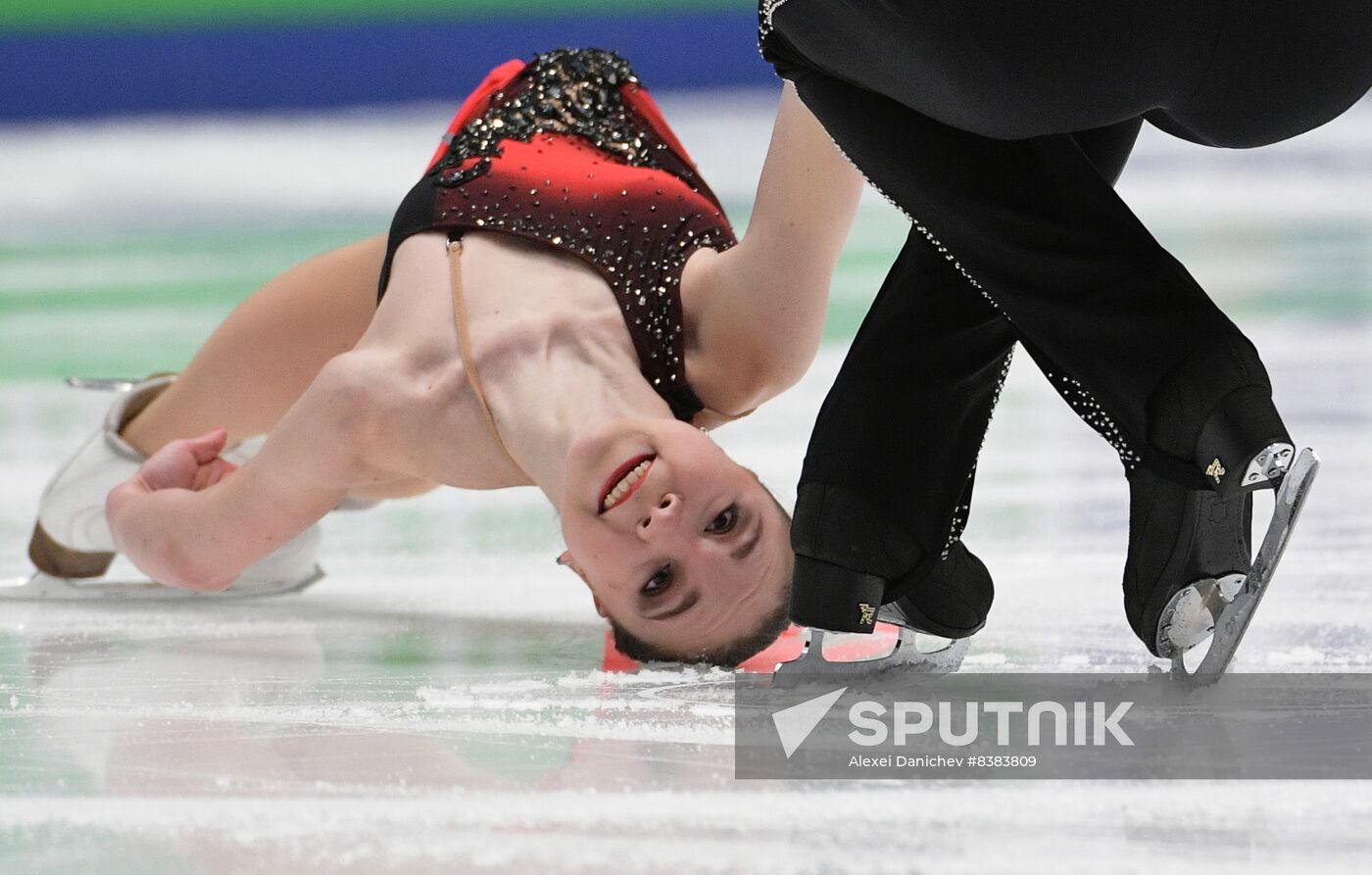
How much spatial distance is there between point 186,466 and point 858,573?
1.00 meters

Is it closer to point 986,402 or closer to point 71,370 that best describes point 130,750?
point 986,402

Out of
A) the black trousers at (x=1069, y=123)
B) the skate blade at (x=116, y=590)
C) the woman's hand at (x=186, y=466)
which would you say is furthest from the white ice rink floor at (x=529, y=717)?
the black trousers at (x=1069, y=123)

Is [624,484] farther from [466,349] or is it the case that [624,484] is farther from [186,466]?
[186,466]

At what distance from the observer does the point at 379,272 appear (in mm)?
1980

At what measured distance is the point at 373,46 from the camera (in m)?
4.33

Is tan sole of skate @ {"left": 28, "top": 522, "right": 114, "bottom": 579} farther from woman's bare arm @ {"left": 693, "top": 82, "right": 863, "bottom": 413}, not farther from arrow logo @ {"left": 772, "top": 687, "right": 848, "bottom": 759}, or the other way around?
arrow logo @ {"left": 772, "top": 687, "right": 848, "bottom": 759}

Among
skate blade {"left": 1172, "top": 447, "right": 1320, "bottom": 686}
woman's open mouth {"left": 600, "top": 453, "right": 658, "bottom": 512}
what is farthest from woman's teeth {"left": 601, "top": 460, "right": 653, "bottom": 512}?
skate blade {"left": 1172, "top": 447, "right": 1320, "bottom": 686}

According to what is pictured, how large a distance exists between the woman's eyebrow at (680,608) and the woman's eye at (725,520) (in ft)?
0.19

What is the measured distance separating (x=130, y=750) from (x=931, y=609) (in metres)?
0.65

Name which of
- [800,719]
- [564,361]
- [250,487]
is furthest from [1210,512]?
[250,487]

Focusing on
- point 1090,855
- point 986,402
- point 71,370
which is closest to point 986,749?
point 1090,855

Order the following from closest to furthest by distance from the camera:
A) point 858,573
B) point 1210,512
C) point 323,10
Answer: point 1210,512, point 858,573, point 323,10

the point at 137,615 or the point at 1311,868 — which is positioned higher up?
the point at 1311,868

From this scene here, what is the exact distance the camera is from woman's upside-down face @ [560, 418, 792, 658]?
1.43 metres
